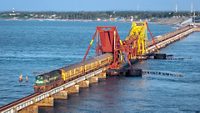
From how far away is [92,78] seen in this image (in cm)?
6931

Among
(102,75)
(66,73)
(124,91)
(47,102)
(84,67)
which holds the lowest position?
(124,91)

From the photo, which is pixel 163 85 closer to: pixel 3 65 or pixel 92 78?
pixel 92 78

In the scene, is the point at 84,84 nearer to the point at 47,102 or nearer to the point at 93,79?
the point at 93,79

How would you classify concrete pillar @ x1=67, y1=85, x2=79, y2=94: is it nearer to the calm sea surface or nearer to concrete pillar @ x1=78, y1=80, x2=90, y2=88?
the calm sea surface

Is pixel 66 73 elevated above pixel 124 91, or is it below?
above

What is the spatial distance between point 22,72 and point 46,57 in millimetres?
24420

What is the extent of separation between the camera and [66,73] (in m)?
61.6

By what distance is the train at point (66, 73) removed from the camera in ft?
178

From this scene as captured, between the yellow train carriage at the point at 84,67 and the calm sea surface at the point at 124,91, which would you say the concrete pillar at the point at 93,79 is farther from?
the yellow train carriage at the point at 84,67

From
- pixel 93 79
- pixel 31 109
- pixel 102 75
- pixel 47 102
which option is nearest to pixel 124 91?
pixel 93 79

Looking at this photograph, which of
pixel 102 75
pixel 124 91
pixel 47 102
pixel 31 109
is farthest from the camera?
pixel 102 75

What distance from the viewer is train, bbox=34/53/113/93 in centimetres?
5430

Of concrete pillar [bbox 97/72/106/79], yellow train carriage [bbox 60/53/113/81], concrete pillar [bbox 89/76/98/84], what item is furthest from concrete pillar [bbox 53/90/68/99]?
concrete pillar [bbox 97/72/106/79]

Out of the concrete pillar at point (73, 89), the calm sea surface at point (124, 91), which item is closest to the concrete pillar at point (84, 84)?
the calm sea surface at point (124, 91)
